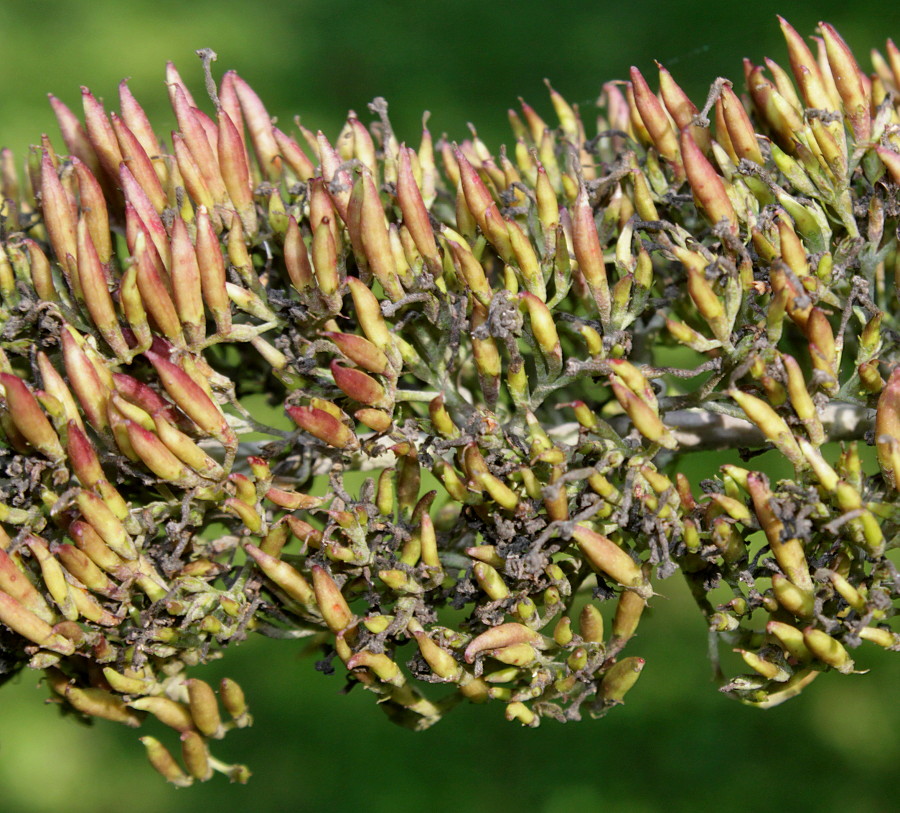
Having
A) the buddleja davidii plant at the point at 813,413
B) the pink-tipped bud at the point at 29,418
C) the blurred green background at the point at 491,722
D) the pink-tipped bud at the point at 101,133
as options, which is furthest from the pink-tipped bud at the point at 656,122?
the blurred green background at the point at 491,722

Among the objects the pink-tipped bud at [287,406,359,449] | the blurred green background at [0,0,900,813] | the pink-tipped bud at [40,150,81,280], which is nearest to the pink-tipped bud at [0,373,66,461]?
the pink-tipped bud at [40,150,81,280]

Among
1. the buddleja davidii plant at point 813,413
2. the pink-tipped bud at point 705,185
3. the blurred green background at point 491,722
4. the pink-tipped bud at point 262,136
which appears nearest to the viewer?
the buddleja davidii plant at point 813,413

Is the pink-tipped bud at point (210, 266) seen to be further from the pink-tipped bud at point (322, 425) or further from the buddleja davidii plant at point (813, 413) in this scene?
the buddleja davidii plant at point (813, 413)

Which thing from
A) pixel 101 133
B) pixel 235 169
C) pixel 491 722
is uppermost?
pixel 101 133

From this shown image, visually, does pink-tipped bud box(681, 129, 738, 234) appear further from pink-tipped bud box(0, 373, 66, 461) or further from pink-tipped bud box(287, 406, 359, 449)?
pink-tipped bud box(0, 373, 66, 461)

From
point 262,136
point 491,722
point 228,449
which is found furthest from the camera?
point 491,722

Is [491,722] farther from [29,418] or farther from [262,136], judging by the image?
[29,418]

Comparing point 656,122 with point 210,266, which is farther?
point 656,122

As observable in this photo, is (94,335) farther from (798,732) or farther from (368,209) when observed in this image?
(798,732)

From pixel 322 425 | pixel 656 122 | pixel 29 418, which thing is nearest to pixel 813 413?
pixel 656 122
